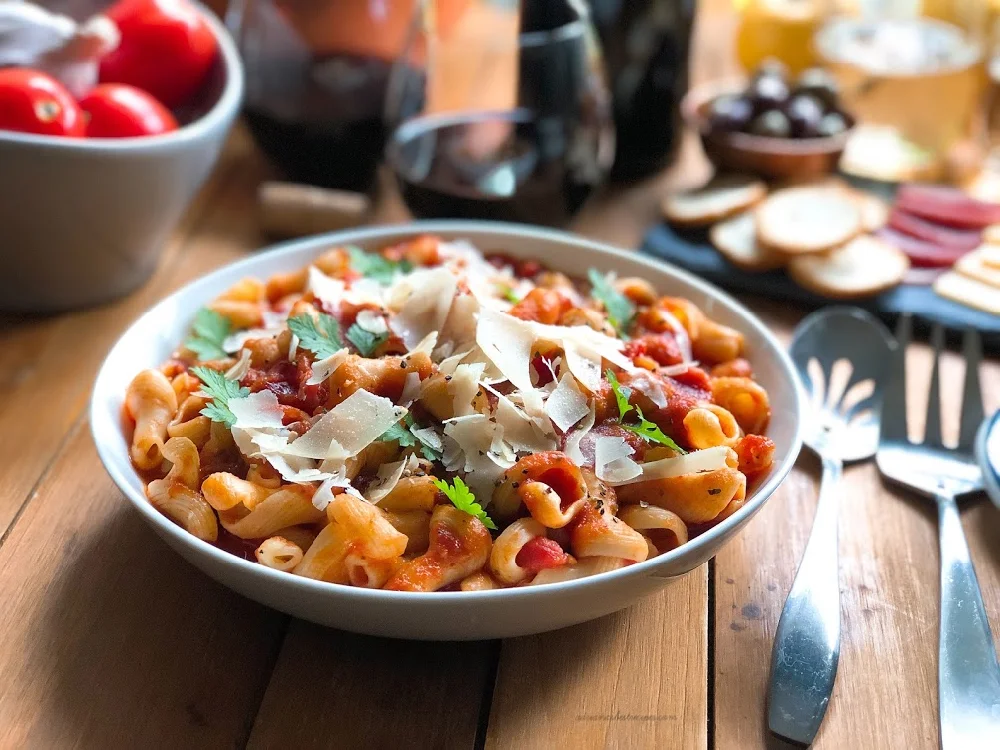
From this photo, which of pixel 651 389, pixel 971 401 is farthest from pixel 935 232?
pixel 651 389

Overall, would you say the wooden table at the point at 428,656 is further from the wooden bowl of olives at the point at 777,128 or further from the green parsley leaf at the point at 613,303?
the wooden bowl of olives at the point at 777,128

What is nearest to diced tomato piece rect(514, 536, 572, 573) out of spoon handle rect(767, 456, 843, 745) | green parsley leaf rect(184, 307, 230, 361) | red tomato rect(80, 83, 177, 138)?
spoon handle rect(767, 456, 843, 745)

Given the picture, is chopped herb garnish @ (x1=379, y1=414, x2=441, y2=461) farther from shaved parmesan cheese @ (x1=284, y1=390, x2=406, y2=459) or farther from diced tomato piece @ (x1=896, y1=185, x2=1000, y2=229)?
diced tomato piece @ (x1=896, y1=185, x2=1000, y2=229)

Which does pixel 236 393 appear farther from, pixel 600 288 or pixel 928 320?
pixel 928 320

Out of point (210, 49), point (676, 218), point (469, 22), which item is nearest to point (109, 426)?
point (210, 49)

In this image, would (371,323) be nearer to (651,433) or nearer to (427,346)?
(427,346)
